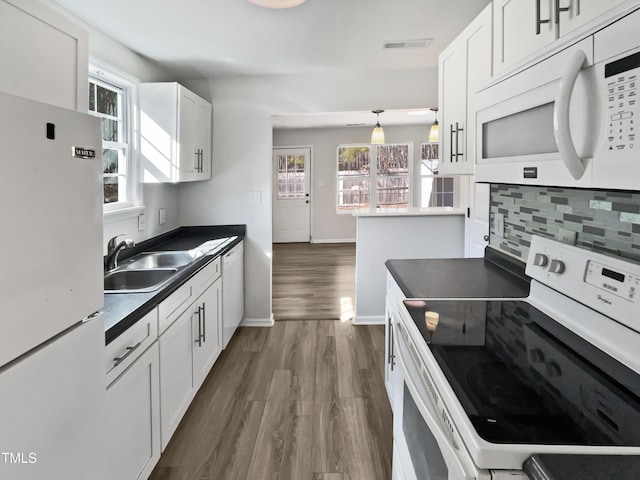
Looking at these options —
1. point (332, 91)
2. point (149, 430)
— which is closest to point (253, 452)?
point (149, 430)

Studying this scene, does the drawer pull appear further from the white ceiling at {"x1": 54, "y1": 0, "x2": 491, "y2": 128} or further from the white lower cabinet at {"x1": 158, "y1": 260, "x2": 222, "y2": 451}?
the white ceiling at {"x1": 54, "y1": 0, "x2": 491, "y2": 128}

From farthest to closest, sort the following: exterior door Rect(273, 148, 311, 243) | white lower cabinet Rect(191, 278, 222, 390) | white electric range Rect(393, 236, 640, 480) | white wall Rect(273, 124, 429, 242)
→ 1. exterior door Rect(273, 148, 311, 243)
2. white wall Rect(273, 124, 429, 242)
3. white lower cabinet Rect(191, 278, 222, 390)
4. white electric range Rect(393, 236, 640, 480)

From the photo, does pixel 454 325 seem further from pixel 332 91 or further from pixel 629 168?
pixel 332 91

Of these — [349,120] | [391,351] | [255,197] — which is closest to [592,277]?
[391,351]

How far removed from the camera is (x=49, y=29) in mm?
1405

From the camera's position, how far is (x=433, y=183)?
8.63 meters

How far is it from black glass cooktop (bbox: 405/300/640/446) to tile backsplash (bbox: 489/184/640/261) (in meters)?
0.31

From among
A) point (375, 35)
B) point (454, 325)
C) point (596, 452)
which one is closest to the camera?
point (596, 452)

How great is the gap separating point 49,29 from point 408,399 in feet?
5.68

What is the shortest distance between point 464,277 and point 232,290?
83.9 inches

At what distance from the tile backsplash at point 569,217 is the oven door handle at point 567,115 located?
13.3 inches

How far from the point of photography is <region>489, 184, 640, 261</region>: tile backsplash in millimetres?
1227

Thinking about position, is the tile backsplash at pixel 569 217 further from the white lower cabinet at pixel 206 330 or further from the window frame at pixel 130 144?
the window frame at pixel 130 144

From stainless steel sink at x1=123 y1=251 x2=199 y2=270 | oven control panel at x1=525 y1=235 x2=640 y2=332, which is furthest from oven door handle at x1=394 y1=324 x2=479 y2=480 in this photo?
stainless steel sink at x1=123 y1=251 x2=199 y2=270
